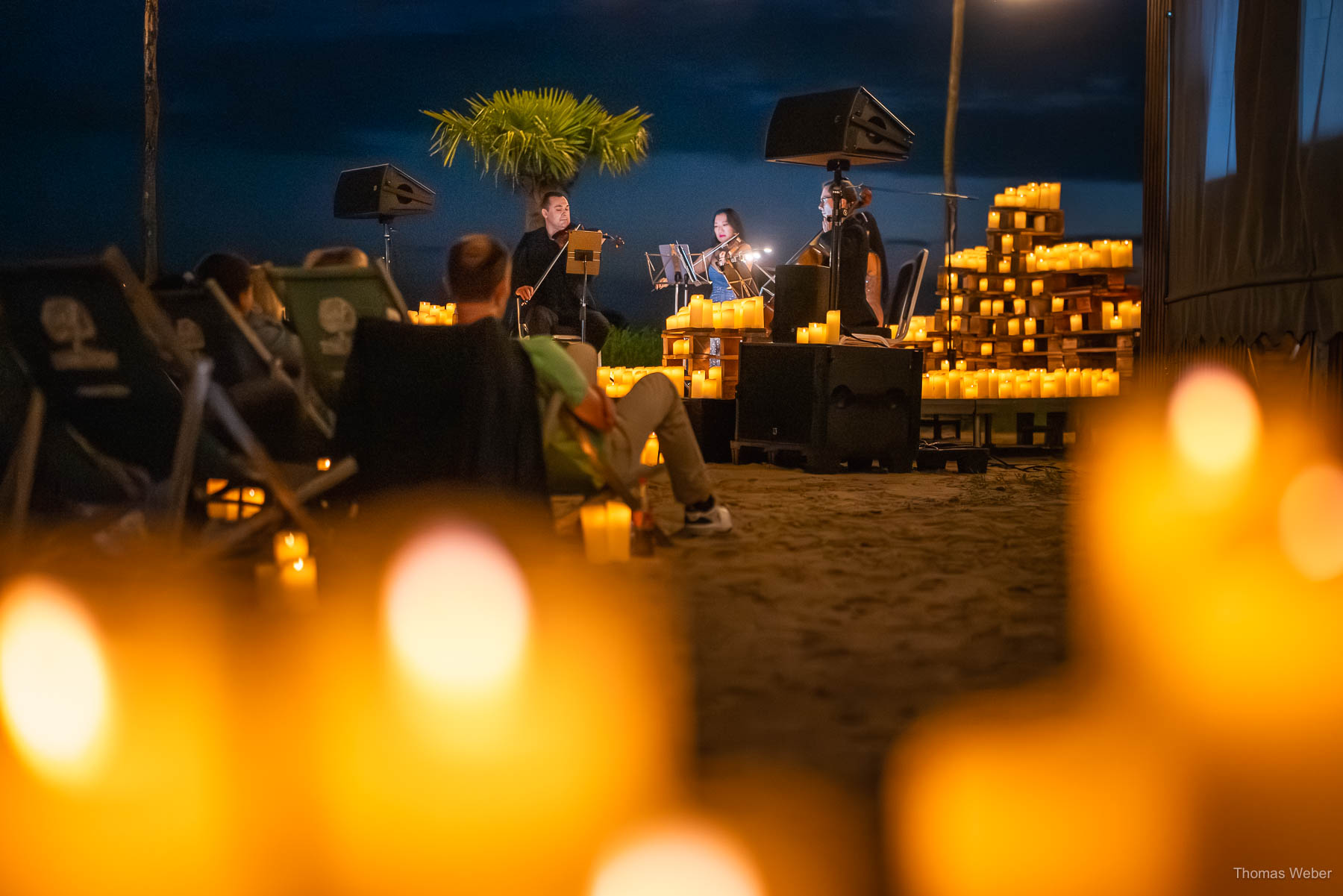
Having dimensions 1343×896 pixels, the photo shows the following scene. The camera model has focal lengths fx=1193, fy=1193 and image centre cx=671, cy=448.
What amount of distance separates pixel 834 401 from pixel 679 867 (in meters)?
5.48

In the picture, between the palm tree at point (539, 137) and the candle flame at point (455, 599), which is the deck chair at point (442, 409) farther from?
the palm tree at point (539, 137)

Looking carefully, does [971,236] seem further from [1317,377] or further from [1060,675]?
[1060,675]

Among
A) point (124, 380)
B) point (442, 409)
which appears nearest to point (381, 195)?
point (124, 380)

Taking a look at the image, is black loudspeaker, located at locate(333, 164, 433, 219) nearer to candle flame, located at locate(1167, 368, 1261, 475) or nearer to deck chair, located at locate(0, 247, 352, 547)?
candle flame, located at locate(1167, 368, 1261, 475)

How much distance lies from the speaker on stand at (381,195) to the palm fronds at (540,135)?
2.59 m

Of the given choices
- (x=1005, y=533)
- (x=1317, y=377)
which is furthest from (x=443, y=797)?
(x=1317, y=377)

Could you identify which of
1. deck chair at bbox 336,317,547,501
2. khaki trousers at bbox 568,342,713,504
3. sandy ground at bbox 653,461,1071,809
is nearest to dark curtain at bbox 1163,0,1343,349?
sandy ground at bbox 653,461,1071,809

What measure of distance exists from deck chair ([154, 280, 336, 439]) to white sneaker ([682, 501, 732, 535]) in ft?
4.59

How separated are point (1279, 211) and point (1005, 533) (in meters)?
2.36

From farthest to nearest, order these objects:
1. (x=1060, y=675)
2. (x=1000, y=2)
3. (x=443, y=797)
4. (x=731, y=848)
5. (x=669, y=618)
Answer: (x=1000, y=2) < (x=669, y=618) < (x=1060, y=675) < (x=443, y=797) < (x=731, y=848)

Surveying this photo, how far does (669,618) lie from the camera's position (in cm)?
306

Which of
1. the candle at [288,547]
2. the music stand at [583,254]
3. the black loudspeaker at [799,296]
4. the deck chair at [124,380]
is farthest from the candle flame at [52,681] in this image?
the black loudspeaker at [799,296]

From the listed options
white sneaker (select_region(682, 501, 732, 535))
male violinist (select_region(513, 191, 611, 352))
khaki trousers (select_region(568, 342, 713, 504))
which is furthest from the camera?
male violinist (select_region(513, 191, 611, 352))

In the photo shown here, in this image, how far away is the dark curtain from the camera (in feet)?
17.2
